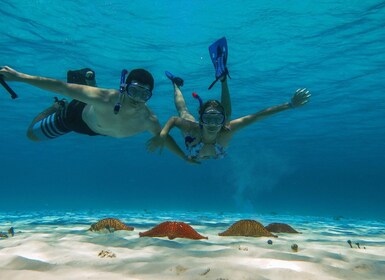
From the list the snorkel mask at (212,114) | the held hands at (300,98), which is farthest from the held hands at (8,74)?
the held hands at (300,98)

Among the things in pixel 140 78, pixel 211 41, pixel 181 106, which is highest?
pixel 211 41

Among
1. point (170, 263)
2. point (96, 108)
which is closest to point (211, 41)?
point (96, 108)

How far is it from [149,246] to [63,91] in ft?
12.6

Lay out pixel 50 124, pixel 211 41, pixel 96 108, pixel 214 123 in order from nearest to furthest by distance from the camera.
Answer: pixel 96 108 < pixel 214 123 < pixel 50 124 < pixel 211 41

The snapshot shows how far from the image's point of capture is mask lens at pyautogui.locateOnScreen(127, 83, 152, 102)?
21.7ft

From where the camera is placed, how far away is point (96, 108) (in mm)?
7297

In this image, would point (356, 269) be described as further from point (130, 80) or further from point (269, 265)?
point (130, 80)

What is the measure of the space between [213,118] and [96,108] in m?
2.85

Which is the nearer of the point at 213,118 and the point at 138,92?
the point at 138,92

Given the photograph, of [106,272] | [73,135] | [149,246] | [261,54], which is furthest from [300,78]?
[73,135]

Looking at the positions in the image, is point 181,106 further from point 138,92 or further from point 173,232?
point 173,232

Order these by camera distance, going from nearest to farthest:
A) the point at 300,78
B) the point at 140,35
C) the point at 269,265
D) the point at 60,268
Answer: the point at 60,268 → the point at 269,265 → the point at 140,35 → the point at 300,78

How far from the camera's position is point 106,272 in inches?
153

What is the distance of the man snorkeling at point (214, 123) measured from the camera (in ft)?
24.2
